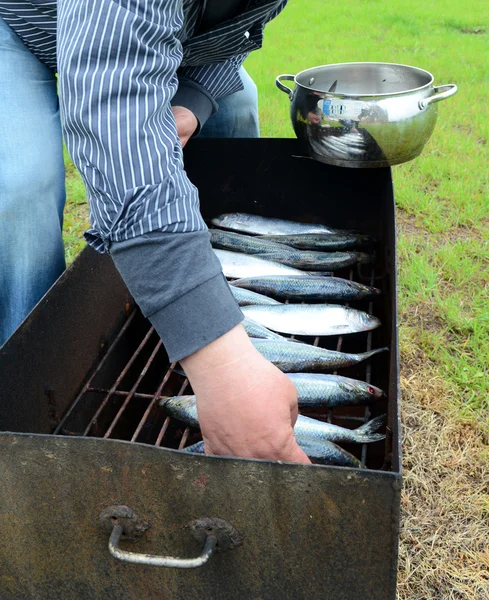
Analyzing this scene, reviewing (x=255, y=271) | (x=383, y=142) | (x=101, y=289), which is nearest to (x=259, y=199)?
(x=255, y=271)

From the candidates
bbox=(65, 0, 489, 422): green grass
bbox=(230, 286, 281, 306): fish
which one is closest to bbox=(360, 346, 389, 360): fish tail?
bbox=(230, 286, 281, 306): fish

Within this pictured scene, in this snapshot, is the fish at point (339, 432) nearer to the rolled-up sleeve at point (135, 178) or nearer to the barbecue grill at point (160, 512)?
the barbecue grill at point (160, 512)

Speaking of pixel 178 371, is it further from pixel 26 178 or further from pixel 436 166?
pixel 436 166

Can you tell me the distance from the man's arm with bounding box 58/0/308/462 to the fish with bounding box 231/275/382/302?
45.1 inches

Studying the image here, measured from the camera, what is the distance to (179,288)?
1168 mm

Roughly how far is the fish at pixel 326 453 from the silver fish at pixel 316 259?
98cm

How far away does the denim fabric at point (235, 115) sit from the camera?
2869mm

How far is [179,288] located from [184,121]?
1.30m

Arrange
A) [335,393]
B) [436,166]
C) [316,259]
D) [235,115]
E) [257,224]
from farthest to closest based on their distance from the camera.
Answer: [436,166], [235,115], [257,224], [316,259], [335,393]

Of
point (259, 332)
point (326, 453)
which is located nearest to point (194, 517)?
point (326, 453)

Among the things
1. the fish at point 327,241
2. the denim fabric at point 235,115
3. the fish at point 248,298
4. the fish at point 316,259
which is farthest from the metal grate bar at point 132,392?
the denim fabric at point 235,115

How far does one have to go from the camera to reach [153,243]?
45.9 inches

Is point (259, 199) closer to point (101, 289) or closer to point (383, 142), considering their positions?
point (383, 142)

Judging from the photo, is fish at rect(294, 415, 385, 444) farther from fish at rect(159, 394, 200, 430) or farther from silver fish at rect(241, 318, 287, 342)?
silver fish at rect(241, 318, 287, 342)
